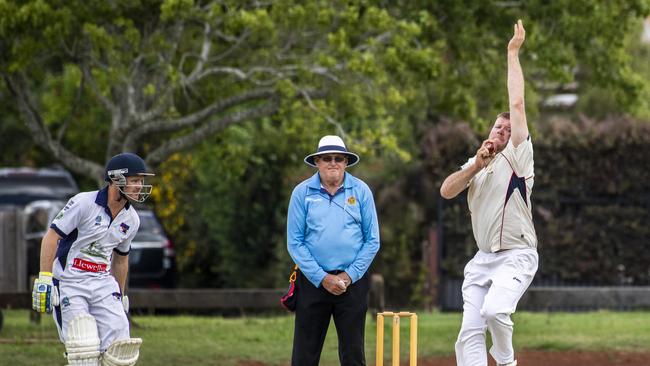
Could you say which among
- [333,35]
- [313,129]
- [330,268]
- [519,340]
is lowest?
[519,340]

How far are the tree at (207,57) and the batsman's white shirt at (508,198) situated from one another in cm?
597

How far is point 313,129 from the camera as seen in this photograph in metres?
16.2

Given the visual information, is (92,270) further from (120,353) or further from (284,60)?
(284,60)

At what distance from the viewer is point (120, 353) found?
361 inches

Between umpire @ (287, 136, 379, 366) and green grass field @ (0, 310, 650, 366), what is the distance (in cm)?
383

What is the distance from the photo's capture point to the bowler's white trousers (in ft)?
30.5

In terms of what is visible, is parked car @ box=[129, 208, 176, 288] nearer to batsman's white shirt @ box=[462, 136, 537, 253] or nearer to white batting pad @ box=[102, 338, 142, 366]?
white batting pad @ box=[102, 338, 142, 366]

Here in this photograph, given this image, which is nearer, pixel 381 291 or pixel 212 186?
pixel 381 291

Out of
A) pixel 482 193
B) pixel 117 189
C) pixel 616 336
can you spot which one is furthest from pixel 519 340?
pixel 117 189

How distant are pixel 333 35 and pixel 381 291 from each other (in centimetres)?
332

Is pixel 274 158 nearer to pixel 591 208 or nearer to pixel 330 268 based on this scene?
pixel 591 208

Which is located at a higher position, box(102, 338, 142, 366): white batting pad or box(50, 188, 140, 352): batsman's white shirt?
box(50, 188, 140, 352): batsman's white shirt

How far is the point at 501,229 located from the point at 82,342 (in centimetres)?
296

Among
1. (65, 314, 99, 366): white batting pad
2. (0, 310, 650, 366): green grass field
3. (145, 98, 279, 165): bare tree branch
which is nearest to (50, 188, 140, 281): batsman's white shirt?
(65, 314, 99, 366): white batting pad
